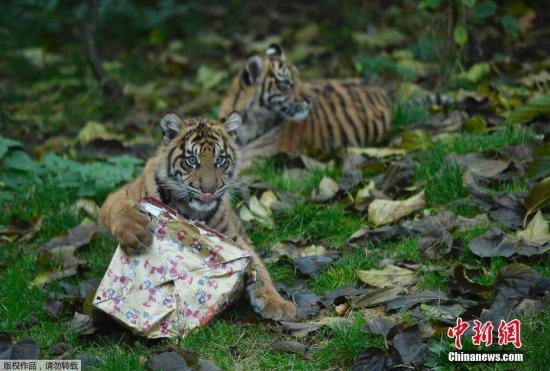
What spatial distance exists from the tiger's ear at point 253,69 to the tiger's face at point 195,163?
2.66 metres

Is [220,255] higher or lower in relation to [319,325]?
higher

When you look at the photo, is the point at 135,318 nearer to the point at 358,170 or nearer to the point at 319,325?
the point at 319,325

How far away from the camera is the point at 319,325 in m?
4.34

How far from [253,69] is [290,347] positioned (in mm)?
4031

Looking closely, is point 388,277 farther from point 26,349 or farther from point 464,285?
point 26,349

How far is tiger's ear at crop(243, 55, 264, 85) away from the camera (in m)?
7.77

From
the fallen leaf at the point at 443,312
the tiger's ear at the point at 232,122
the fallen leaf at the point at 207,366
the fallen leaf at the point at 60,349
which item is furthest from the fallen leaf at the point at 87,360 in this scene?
the tiger's ear at the point at 232,122

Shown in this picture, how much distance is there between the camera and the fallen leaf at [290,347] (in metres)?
4.17

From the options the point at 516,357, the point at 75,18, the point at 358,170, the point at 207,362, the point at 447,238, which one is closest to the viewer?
the point at 516,357

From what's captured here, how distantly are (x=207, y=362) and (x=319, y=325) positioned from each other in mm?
623

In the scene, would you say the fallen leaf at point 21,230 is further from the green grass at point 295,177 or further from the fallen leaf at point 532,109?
the fallen leaf at point 532,109

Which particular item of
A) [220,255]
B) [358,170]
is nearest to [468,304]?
[220,255]

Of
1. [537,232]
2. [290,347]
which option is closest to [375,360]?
[290,347]

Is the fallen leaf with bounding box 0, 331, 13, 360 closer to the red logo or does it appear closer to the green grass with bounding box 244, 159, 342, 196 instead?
the red logo
